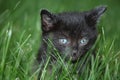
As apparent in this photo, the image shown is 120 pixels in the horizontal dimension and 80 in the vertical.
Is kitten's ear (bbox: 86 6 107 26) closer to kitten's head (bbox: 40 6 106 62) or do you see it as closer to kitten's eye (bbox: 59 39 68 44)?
kitten's head (bbox: 40 6 106 62)

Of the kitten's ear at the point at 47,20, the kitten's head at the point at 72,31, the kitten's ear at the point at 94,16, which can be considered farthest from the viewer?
the kitten's ear at the point at 94,16

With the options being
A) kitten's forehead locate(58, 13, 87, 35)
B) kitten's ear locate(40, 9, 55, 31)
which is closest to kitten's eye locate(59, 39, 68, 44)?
kitten's forehead locate(58, 13, 87, 35)

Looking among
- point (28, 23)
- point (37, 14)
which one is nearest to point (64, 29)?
point (28, 23)

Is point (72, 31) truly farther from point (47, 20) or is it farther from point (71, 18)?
point (47, 20)

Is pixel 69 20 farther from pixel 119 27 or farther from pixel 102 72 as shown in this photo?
pixel 119 27

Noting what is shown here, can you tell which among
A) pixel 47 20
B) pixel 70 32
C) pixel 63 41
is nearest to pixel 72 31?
pixel 70 32

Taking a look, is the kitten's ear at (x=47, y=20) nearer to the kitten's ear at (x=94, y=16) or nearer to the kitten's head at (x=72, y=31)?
the kitten's head at (x=72, y=31)

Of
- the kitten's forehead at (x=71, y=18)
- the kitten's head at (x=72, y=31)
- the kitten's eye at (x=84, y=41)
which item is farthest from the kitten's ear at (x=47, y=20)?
the kitten's eye at (x=84, y=41)
